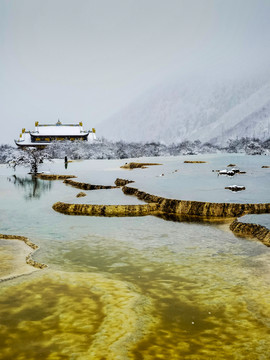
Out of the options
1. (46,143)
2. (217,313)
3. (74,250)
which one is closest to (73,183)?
(74,250)

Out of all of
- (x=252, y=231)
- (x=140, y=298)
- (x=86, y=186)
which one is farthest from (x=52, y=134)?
(x=140, y=298)

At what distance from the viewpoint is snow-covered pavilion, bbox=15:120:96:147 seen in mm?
67812

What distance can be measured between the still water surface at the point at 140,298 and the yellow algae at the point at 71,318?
0.01 m

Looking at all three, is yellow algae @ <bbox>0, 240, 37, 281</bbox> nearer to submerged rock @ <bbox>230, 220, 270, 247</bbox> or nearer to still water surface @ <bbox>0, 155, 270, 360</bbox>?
still water surface @ <bbox>0, 155, 270, 360</bbox>

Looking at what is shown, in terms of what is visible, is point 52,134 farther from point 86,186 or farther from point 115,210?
point 115,210

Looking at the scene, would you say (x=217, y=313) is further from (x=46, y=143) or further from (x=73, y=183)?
(x=46, y=143)

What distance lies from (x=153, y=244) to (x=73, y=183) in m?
13.2

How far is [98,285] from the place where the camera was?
17.5ft

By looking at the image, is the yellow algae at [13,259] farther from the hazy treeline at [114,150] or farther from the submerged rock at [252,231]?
the hazy treeline at [114,150]

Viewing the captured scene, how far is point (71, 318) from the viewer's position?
4.25 meters

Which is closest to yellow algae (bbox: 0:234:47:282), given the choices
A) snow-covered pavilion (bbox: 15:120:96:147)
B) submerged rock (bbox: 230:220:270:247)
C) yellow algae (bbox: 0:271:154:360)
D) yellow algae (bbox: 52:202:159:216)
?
yellow algae (bbox: 0:271:154:360)

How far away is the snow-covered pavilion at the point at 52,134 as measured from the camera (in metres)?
67.8

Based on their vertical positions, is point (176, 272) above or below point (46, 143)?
below

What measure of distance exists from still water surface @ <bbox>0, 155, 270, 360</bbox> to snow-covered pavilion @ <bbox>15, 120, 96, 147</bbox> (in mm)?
60223
